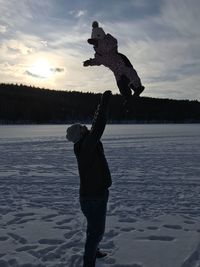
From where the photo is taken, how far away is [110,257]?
5012 mm

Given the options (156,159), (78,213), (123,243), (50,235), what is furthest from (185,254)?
(156,159)

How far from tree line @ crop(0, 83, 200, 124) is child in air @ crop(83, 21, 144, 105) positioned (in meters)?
94.5

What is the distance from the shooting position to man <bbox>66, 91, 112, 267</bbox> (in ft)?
13.2

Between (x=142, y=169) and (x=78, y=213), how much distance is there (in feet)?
20.8

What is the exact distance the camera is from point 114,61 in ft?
12.6

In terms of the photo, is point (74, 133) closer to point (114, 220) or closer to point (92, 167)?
point (92, 167)

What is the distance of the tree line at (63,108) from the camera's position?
10919 centimetres

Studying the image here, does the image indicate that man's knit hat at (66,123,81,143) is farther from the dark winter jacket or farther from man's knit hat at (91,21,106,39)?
man's knit hat at (91,21,106,39)

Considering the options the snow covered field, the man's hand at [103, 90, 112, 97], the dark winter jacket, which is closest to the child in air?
the man's hand at [103, 90, 112, 97]

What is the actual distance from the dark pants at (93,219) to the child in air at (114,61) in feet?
3.85

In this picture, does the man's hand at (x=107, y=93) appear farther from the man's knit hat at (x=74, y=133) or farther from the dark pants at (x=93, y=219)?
the dark pants at (x=93, y=219)

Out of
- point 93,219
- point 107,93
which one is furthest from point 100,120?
point 93,219

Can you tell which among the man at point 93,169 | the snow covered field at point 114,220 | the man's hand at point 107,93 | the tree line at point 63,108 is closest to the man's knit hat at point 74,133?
the man at point 93,169

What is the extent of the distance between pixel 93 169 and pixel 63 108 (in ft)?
386
